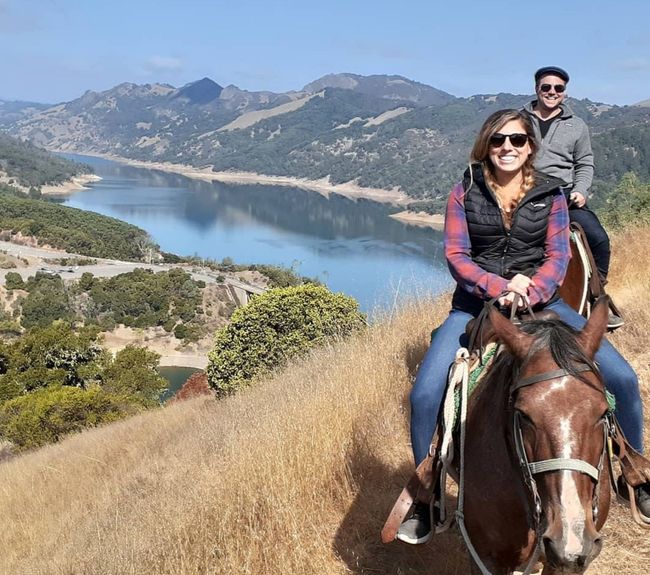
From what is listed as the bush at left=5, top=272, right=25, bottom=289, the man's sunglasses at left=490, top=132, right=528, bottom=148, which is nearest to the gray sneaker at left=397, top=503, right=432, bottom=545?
the man's sunglasses at left=490, top=132, right=528, bottom=148

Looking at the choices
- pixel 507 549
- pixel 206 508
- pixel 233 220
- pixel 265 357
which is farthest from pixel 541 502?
pixel 233 220

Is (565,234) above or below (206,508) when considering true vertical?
above

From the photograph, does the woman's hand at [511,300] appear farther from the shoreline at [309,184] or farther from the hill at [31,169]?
the hill at [31,169]

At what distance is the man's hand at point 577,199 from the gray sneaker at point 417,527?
2.23 m

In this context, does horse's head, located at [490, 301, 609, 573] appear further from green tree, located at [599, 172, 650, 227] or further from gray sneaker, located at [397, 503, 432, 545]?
green tree, located at [599, 172, 650, 227]

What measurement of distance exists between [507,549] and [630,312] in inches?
162

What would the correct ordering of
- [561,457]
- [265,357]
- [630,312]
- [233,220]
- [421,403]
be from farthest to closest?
[233,220] < [265,357] < [630,312] < [421,403] < [561,457]

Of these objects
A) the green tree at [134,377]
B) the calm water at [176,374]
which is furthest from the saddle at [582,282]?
the calm water at [176,374]

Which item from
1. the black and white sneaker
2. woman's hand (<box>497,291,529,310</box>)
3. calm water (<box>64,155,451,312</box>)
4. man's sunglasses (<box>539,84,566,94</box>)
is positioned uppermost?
man's sunglasses (<box>539,84,566,94</box>)

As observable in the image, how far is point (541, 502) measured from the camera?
4.25 feet

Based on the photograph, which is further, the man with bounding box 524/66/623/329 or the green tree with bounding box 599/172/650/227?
the green tree with bounding box 599/172/650/227

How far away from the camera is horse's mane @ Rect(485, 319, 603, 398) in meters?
1.33

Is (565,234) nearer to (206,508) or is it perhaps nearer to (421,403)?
(421,403)

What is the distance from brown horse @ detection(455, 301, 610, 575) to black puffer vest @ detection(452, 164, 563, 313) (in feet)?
2.18
